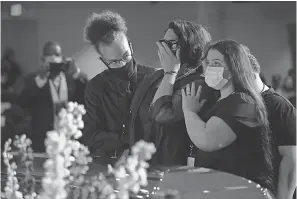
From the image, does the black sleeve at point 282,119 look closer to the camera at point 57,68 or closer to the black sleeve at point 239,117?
the black sleeve at point 239,117

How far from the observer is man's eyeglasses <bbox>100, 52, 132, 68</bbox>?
82.7 inches

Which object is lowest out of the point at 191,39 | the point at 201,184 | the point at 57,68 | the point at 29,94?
the point at 201,184

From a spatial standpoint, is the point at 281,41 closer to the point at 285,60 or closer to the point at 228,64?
the point at 285,60

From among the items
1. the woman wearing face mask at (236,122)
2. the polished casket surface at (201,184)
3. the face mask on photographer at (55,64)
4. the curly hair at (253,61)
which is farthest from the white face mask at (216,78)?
the face mask on photographer at (55,64)

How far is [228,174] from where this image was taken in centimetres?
185

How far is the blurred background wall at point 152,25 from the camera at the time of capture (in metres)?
2.02

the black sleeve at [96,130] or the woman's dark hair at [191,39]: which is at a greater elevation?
the woman's dark hair at [191,39]

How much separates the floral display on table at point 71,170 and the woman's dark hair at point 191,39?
1.09 ft

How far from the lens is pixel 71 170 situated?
5.69 ft

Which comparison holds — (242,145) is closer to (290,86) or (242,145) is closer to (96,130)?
(290,86)

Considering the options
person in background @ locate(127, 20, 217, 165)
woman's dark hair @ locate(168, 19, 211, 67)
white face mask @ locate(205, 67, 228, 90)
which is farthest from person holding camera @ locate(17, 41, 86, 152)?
white face mask @ locate(205, 67, 228, 90)

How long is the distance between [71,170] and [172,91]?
462mm

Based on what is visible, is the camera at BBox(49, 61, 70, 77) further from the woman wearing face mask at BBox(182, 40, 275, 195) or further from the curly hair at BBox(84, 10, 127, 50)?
the woman wearing face mask at BBox(182, 40, 275, 195)

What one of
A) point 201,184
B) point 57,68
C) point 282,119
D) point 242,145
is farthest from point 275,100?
point 57,68
